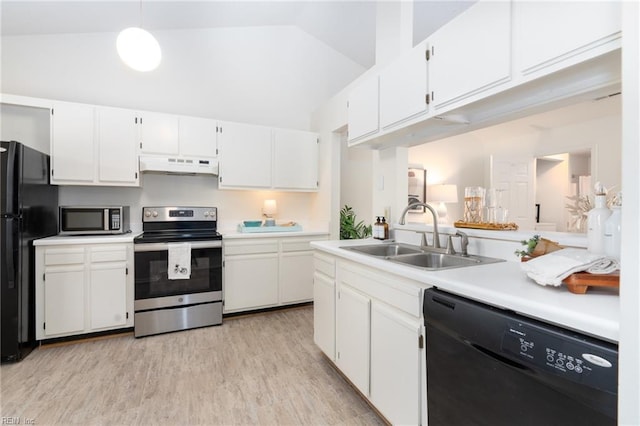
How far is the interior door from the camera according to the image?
15.0 ft

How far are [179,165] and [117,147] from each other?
583 millimetres

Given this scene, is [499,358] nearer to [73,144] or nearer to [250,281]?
[250,281]

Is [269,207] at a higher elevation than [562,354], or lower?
higher

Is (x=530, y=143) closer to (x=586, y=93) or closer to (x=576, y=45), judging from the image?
(x=586, y=93)

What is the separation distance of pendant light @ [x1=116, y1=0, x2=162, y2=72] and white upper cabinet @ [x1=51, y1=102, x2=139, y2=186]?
960mm

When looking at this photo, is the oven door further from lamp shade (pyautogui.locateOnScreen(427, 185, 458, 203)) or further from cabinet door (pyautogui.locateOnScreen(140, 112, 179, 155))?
lamp shade (pyautogui.locateOnScreen(427, 185, 458, 203))

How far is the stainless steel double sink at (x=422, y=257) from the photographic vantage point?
64.3 inches

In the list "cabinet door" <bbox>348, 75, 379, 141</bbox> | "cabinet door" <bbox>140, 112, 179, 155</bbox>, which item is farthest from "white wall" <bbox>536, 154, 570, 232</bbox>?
"cabinet door" <bbox>140, 112, 179, 155</bbox>

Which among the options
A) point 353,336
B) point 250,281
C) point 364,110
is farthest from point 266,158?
point 353,336

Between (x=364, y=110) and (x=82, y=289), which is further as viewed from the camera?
(x=82, y=289)

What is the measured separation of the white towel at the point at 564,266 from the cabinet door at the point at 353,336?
85 cm

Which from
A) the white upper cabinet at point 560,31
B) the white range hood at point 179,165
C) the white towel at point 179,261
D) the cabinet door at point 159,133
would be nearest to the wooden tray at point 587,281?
the white upper cabinet at point 560,31

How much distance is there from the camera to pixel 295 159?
3727 millimetres

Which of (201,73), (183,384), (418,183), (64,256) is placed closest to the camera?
(183,384)
